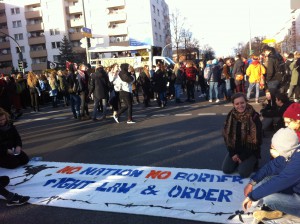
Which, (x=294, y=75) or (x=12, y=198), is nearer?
(x=12, y=198)

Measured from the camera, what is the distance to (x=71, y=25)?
62.0m

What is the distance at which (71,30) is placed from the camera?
6272 cm

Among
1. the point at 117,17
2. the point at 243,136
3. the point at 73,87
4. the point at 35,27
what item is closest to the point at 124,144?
the point at 243,136

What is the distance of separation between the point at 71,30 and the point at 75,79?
182 ft

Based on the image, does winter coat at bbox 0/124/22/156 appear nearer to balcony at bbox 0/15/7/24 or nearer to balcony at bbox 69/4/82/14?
balcony at bbox 69/4/82/14

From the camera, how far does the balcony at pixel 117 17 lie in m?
54.8

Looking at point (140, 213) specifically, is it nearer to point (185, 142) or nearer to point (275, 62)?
point (185, 142)

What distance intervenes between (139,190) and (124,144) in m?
2.90

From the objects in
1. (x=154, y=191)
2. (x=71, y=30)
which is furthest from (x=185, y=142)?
(x=71, y=30)

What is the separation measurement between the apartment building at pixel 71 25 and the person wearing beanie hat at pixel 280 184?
50.2m

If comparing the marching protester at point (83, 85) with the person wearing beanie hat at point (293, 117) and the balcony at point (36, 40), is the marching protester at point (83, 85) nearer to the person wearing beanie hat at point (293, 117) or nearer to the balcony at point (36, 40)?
the person wearing beanie hat at point (293, 117)

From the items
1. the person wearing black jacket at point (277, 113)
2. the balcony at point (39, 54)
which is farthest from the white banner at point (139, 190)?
the balcony at point (39, 54)

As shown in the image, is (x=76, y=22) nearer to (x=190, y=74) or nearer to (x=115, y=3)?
(x=115, y=3)

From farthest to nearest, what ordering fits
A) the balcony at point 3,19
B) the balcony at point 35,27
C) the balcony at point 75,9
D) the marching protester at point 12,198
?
the balcony at point 3,19 < the balcony at point 35,27 < the balcony at point 75,9 < the marching protester at point 12,198
